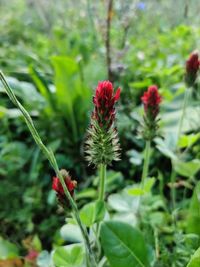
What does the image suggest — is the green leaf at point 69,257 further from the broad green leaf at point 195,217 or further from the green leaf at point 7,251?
the green leaf at point 7,251

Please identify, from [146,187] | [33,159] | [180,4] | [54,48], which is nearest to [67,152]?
[33,159]

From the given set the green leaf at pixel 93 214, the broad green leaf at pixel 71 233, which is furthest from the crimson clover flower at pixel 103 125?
the broad green leaf at pixel 71 233

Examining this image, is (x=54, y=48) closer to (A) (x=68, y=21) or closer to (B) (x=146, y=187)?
(A) (x=68, y=21)

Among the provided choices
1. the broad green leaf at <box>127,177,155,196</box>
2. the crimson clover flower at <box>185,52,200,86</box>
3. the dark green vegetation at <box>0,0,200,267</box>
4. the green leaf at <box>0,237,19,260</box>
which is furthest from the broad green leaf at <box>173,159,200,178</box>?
the green leaf at <box>0,237,19,260</box>

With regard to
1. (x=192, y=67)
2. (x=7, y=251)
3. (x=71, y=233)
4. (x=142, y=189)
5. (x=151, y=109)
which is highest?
(x=192, y=67)

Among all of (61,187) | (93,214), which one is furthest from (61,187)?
(93,214)

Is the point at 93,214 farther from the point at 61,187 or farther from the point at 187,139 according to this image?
the point at 187,139
